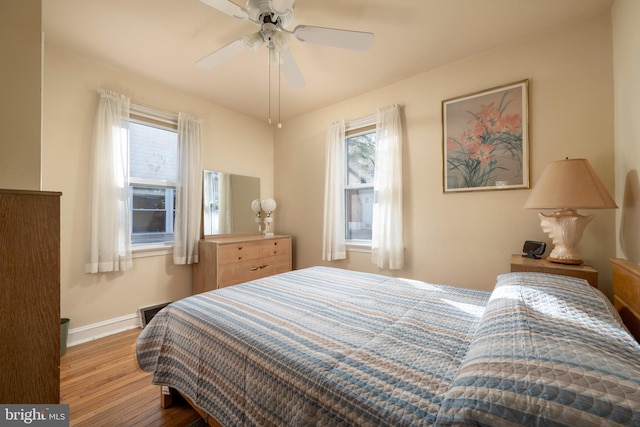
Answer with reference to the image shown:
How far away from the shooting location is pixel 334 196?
3.22m

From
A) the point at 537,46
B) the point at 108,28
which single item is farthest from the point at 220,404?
the point at 537,46

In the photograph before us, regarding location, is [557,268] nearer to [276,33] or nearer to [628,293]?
[628,293]

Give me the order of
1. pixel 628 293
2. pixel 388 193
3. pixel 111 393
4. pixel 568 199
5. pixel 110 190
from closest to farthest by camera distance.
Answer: pixel 628 293
pixel 568 199
pixel 111 393
pixel 110 190
pixel 388 193

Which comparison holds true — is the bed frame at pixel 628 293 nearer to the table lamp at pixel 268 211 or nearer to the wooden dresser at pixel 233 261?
the wooden dresser at pixel 233 261

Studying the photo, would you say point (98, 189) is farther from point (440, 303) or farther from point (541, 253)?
point (541, 253)

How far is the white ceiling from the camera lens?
177 centimetres

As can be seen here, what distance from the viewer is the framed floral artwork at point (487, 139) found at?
213 centimetres

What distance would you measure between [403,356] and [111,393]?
197 cm

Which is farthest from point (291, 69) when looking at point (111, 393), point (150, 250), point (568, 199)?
point (111, 393)

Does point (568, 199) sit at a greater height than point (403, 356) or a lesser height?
greater

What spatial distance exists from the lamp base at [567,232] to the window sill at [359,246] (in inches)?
66.5

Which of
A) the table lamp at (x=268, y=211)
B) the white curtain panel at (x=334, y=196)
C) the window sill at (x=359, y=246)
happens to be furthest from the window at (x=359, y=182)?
the table lamp at (x=268, y=211)

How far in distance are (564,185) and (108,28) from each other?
11.3 ft

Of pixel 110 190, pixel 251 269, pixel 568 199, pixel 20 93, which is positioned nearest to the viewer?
pixel 20 93
